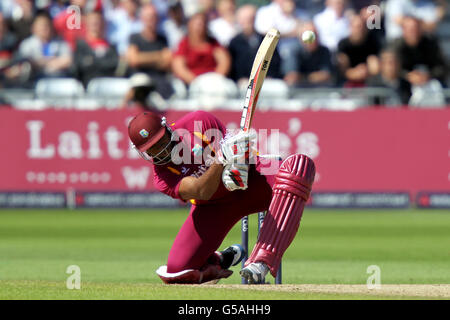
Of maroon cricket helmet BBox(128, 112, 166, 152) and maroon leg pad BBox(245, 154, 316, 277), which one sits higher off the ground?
maroon cricket helmet BBox(128, 112, 166, 152)

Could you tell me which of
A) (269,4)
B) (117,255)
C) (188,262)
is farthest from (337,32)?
(188,262)

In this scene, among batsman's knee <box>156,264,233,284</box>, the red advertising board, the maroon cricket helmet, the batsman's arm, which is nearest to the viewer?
the batsman's arm

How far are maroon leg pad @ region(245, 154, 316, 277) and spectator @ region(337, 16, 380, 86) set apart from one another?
9.76 metres

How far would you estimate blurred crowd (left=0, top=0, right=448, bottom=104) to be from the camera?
1720 centimetres

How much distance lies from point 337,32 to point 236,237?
557cm

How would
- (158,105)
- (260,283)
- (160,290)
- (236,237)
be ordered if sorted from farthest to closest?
(158,105) < (236,237) < (260,283) < (160,290)

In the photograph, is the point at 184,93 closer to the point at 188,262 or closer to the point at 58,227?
the point at 58,227

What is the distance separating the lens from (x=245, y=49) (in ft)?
56.2

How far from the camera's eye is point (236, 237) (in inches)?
541

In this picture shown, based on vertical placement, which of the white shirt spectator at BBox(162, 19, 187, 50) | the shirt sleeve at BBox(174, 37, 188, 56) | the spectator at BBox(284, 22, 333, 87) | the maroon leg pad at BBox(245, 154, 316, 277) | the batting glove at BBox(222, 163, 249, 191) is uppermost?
the white shirt spectator at BBox(162, 19, 187, 50)

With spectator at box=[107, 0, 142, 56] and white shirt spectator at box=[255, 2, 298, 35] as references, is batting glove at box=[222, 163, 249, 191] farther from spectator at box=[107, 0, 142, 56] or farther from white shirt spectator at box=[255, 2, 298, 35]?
spectator at box=[107, 0, 142, 56]

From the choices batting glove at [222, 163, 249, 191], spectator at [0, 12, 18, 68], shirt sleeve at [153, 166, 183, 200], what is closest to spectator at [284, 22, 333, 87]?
spectator at [0, 12, 18, 68]

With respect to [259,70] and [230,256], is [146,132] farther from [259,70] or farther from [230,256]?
[230,256]

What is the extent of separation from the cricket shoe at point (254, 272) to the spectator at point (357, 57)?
10098 millimetres
